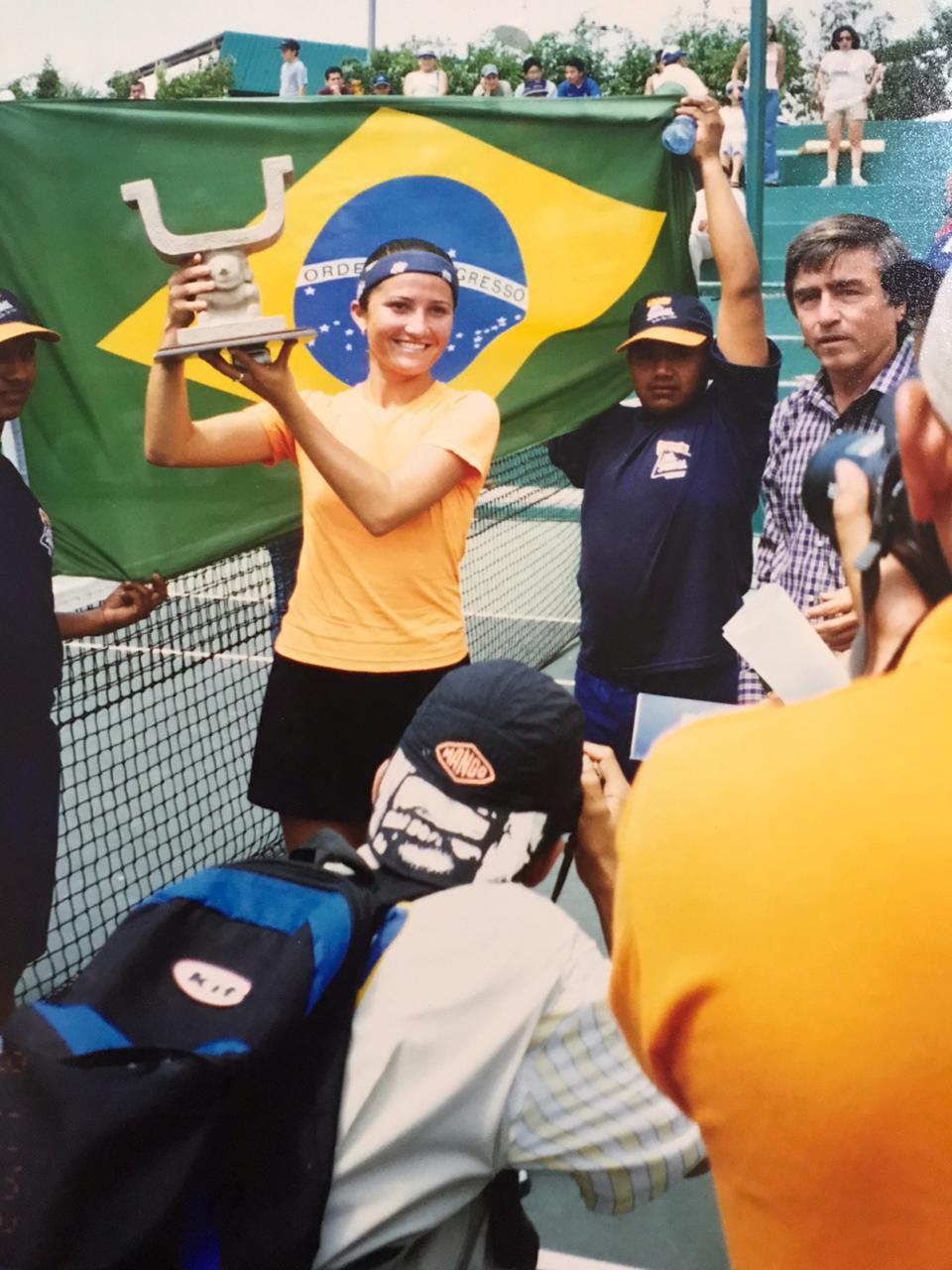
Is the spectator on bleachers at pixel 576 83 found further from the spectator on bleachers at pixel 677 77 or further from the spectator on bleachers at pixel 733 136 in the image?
the spectator on bleachers at pixel 733 136

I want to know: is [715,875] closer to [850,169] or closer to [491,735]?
[491,735]

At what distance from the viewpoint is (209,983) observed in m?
0.86

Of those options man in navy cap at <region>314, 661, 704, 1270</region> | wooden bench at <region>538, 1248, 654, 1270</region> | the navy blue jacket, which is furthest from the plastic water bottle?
wooden bench at <region>538, 1248, 654, 1270</region>

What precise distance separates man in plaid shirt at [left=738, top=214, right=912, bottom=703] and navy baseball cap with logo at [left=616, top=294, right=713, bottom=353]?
0.22 m

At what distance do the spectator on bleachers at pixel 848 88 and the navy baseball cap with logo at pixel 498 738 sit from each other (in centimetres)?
63

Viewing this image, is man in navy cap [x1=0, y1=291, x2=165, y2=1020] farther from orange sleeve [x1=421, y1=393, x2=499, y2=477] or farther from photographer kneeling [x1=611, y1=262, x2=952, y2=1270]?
photographer kneeling [x1=611, y1=262, x2=952, y2=1270]

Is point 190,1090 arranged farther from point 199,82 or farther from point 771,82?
point 199,82

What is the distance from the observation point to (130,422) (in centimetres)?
164

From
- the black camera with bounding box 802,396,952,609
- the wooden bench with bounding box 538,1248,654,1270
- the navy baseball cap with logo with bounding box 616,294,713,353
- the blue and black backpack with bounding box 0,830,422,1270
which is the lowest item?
the wooden bench with bounding box 538,1248,654,1270

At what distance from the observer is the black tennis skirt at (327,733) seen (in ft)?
5.42

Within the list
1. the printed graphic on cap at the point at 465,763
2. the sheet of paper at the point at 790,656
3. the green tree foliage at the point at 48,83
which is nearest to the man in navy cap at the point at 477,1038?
the printed graphic on cap at the point at 465,763

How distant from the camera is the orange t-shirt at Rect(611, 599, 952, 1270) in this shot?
1.52ft

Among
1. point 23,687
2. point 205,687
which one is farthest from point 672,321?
point 205,687

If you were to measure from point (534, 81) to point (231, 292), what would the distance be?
1.98 ft
